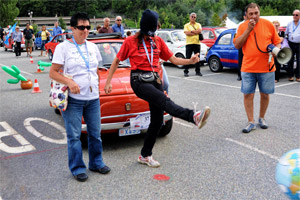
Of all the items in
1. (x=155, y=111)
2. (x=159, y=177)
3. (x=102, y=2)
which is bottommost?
(x=159, y=177)

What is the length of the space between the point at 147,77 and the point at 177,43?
11.3 meters

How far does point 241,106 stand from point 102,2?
15095 cm

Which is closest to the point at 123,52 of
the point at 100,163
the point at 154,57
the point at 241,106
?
the point at 154,57

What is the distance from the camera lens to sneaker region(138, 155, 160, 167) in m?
4.16

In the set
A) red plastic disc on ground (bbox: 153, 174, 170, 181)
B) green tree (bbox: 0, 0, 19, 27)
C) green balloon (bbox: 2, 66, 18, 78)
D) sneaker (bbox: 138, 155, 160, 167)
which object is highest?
green tree (bbox: 0, 0, 19, 27)

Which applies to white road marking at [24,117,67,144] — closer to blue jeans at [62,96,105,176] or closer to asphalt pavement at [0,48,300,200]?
asphalt pavement at [0,48,300,200]

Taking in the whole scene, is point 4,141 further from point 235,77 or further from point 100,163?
point 235,77

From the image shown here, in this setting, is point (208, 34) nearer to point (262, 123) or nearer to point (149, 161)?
point (262, 123)

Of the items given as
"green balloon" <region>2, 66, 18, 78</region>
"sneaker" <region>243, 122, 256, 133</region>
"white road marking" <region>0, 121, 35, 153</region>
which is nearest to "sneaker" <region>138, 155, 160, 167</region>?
"white road marking" <region>0, 121, 35, 153</region>

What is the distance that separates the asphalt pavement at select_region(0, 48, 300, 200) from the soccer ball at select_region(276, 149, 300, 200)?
1.30 metres

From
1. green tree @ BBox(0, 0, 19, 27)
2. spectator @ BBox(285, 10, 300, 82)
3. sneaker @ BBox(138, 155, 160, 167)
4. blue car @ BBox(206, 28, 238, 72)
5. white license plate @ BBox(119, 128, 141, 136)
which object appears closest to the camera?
sneaker @ BBox(138, 155, 160, 167)

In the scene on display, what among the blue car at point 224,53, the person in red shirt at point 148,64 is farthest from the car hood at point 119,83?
the blue car at point 224,53

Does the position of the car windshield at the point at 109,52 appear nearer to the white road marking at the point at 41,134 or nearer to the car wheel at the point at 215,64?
the white road marking at the point at 41,134

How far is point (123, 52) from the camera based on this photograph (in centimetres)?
387
